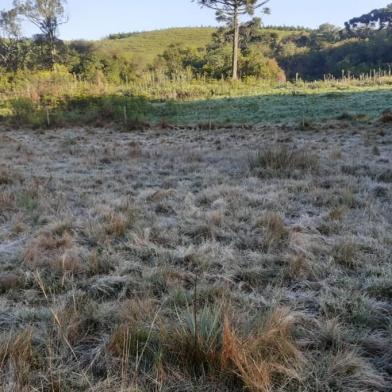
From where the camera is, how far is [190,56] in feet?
107

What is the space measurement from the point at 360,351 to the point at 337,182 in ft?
12.0

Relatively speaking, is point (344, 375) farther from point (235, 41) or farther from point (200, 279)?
point (235, 41)

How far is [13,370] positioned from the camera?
5.42 feet

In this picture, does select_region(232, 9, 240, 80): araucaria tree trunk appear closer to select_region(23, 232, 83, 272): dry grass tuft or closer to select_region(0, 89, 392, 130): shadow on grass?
select_region(0, 89, 392, 130): shadow on grass

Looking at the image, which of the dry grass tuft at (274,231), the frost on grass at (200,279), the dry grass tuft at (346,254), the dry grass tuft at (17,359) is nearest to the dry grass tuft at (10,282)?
the frost on grass at (200,279)

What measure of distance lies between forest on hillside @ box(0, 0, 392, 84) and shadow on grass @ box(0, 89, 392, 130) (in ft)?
24.1

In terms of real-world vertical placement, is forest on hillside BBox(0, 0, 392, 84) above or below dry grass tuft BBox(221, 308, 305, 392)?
above

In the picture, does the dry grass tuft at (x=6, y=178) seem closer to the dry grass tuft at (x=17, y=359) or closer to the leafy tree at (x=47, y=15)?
the dry grass tuft at (x=17, y=359)

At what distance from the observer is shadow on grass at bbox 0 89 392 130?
1354 cm

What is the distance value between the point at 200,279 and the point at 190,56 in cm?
3254

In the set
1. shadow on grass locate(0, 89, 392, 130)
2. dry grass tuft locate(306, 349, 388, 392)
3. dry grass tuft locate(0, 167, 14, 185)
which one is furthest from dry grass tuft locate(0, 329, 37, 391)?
shadow on grass locate(0, 89, 392, 130)

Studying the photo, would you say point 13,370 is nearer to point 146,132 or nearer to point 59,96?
point 146,132

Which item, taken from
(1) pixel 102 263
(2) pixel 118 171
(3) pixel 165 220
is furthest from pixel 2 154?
(1) pixel 102 263

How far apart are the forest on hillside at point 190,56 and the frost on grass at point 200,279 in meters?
20.1
